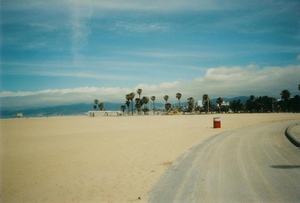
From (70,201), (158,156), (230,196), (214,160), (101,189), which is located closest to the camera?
(230,196)

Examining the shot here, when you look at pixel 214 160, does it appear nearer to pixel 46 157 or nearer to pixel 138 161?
pixel 138 161

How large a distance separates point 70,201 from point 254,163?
6681mm

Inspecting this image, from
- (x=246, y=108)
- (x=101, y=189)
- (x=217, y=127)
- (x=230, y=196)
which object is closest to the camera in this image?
(x=230, y=196)

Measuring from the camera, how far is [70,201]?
564cm

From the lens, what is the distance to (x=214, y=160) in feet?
28.6

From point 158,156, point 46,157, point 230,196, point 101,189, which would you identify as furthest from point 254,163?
point 46,157

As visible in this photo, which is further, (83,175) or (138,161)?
(138,161)

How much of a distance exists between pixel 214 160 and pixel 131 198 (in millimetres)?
4611

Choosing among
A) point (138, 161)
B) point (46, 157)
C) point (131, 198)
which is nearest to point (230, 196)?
point (131, 198)

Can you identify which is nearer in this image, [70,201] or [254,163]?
[70,201]

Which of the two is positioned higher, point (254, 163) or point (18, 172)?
point (254, 163)

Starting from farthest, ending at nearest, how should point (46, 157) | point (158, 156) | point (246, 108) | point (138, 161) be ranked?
point (246, 108)
point (46, 157)
point (158, 156)
point (138, 161)

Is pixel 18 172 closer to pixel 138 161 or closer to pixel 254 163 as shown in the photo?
pixel 138 161

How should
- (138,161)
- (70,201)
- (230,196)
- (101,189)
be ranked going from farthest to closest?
(138,161) < (101,189) < (70,201) < (230,196)
